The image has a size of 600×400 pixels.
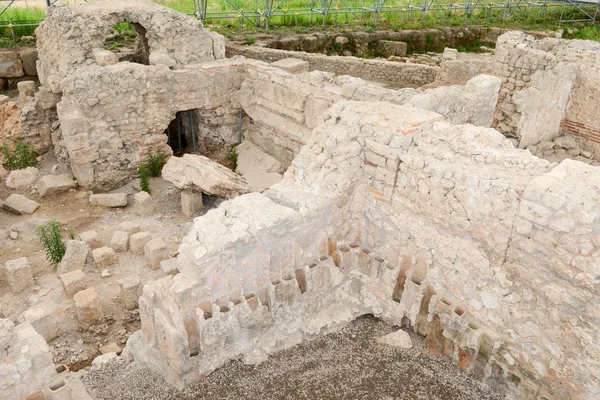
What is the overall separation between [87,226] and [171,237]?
50.4 inches

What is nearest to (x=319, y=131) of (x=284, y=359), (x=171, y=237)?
(x=284, y=359)

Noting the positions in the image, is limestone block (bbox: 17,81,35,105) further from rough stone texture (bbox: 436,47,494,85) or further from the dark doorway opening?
rough stone texture (bbox: 436,47,494,85)

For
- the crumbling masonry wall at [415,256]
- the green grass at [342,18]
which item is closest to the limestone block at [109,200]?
the crumbling masonry wall at [415,256]

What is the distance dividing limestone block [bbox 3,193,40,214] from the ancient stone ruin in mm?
39

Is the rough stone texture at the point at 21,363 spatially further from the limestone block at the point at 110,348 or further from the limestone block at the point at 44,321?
the limestone block at the point at 44,321

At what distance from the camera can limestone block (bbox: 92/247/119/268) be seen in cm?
645

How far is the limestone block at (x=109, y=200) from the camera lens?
25.6ft

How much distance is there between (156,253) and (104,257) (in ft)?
2.12

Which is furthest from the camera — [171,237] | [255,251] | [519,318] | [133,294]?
[171,237]

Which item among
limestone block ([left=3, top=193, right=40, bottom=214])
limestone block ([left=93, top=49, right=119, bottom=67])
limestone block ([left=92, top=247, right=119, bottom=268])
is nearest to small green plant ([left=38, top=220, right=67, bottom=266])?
limestone block ([left=92, top=247, right=119, bottom=268])

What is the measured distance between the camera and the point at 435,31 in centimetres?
1748

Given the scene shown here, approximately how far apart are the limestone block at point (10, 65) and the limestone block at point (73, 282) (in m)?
7.40

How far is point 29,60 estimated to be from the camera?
11562 millimetres

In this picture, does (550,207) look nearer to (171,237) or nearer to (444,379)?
(444,379)
